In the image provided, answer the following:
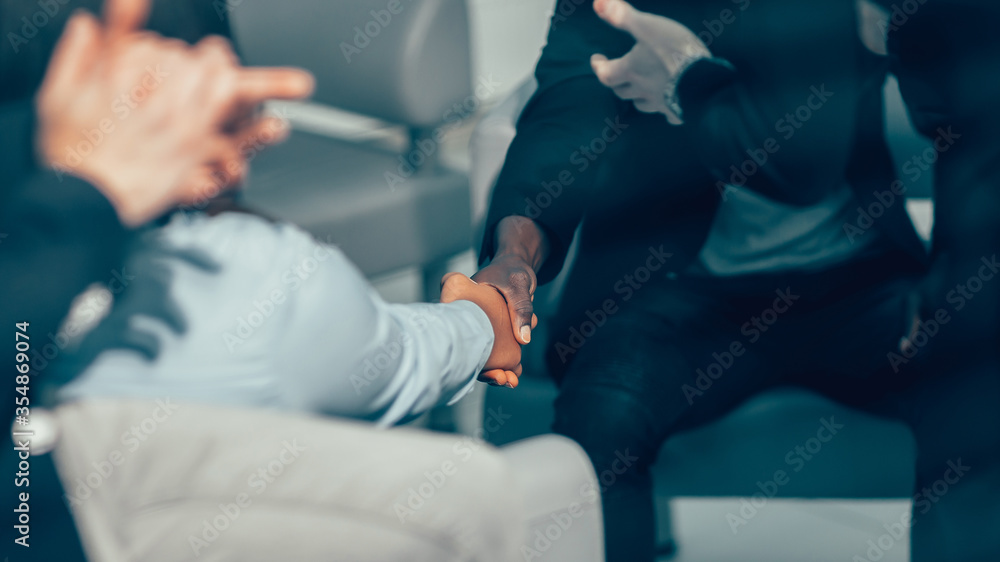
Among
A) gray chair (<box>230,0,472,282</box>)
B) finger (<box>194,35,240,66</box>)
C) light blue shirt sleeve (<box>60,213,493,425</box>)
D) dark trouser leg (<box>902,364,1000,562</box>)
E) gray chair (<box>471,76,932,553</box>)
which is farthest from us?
gray chair (<box>230,0,472,282</box>)

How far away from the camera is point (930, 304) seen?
1.04m

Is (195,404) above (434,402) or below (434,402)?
above

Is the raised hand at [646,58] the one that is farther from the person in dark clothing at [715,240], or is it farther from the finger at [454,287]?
the finger at [454,287]

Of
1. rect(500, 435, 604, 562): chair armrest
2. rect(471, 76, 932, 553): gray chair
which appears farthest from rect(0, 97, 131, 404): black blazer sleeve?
rect(471, 76, 932, 553): gray chair

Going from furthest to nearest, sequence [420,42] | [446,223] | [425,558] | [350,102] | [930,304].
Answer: [350,102] < [446,223] < [420,42] < [930,304] < [425,558]

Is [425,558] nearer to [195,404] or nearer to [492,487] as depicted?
[492,487]

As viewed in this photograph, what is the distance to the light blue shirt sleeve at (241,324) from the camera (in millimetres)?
543

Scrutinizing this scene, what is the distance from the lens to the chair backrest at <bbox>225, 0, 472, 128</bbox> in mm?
1740

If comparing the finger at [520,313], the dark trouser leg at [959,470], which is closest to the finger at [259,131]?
the finger at [520,313]

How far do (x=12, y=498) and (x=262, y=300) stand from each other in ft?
1.87

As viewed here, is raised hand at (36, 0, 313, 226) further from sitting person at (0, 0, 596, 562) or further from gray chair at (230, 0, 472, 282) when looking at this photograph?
gray chair at (230, 0, 472, 282)

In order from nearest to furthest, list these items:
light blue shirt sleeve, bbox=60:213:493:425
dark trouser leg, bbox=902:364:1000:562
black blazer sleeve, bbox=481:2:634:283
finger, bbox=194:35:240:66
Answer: light blue shirt sleeve, bbox=60:213:493:425, finger, bbox=194:35:240:66, dark trouser leg, bbox=902:364:1000:562, black blazer sleeve, bbox=481:2:634:283

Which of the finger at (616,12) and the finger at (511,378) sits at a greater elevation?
the finger at (616,12)

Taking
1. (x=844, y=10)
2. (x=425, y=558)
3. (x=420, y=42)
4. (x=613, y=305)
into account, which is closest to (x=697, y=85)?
(x=844, y=10)
